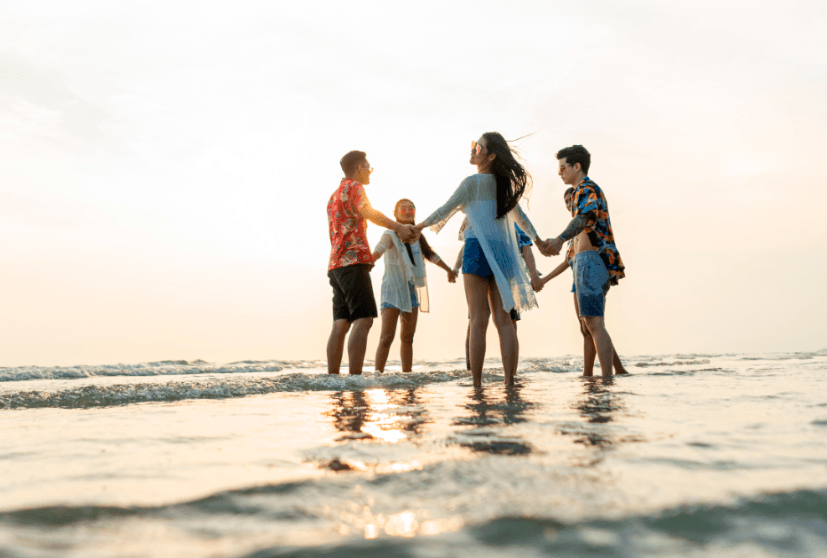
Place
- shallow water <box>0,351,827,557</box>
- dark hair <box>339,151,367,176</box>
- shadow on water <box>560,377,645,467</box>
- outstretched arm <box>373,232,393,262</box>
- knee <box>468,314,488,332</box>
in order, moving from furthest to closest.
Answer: outstretched arm <box>373,232,393,262</box> → dark hair <box>339,151,367,176</box> → knee <box>468,314,488,332</box> → shadow on water <box>560,377,645,467</box> → shallow water <box>0,351,827,557</box>

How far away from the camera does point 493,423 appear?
2215 mm

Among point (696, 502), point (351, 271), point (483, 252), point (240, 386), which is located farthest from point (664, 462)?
point (351, 271)

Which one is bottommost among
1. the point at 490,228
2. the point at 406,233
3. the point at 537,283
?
the point at 537,283

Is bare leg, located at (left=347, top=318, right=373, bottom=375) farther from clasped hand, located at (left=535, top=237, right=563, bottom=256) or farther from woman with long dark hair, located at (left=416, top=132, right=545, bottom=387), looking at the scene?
clasped hand, located at (left=535, top=237, right=563, bottom=256)

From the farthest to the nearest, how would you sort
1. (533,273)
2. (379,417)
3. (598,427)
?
1. (533,273)
2. (379,417)
3. (598,427)

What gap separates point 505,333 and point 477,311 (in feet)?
1.00

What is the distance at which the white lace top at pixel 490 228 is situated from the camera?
4586 mm

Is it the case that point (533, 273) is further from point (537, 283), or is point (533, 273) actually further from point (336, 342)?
point (336, 342)

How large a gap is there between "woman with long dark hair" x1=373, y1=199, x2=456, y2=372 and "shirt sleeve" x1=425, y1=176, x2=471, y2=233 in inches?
71.8

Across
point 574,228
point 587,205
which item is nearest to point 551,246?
point 574,228

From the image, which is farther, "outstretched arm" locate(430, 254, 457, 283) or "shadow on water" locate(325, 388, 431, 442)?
"outstretched arm" locate(430, 254, 457, 283)

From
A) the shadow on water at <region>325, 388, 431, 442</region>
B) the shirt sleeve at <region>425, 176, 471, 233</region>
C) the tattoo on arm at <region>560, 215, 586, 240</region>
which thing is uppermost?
the shirt sleeve at <region>425, 176, 471, 233</region>

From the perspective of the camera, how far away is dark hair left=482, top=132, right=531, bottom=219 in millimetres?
4648

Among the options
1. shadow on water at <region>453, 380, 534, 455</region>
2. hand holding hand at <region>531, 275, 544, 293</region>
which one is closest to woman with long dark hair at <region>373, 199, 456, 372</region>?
hand holding hand at <region>531, 275, 544, 293</region>
